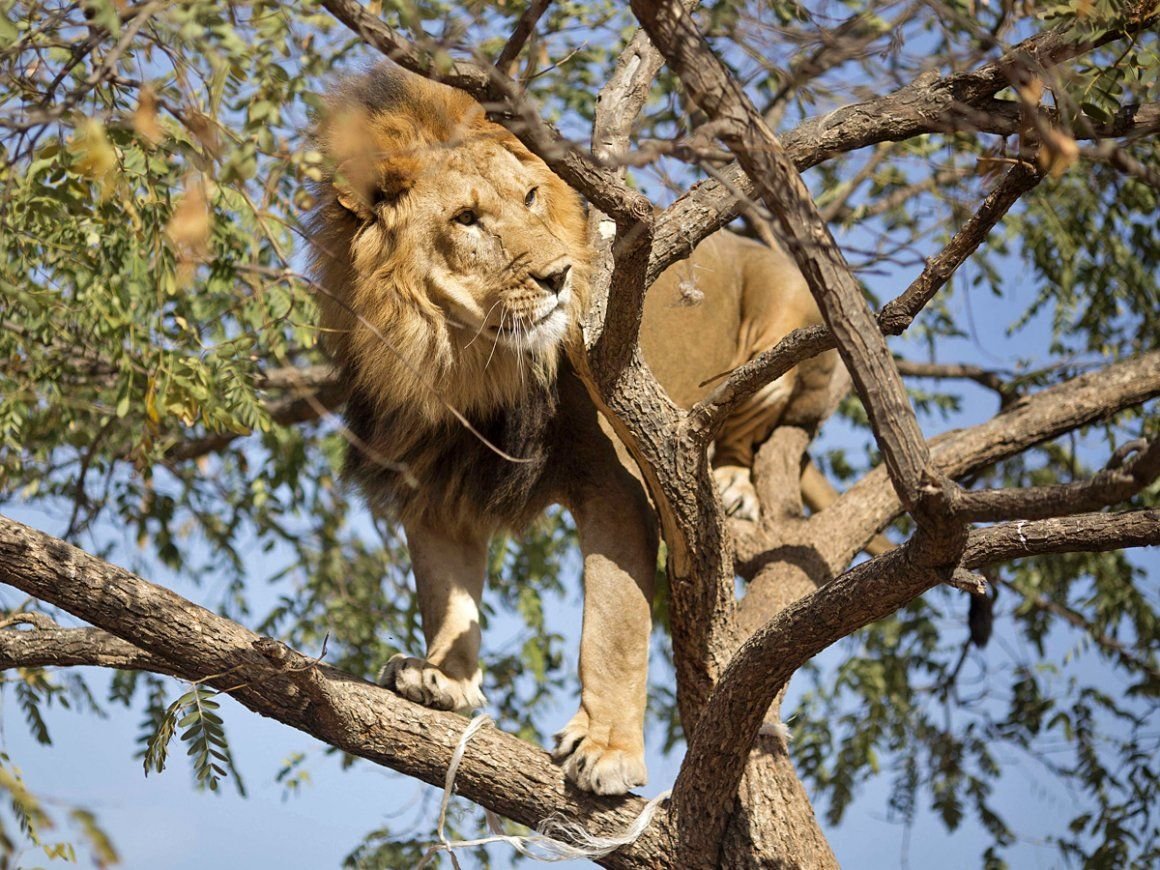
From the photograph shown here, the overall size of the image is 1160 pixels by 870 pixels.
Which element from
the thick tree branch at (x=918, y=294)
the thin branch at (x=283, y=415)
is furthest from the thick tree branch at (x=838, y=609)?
the thin branch at (x=283, y=415)

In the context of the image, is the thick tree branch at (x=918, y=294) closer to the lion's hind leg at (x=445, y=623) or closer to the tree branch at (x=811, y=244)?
the tree branch at (x=811, y=244)

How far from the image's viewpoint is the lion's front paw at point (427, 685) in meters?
3.80

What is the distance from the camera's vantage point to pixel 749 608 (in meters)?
4.18

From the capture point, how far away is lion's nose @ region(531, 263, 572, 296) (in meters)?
3.53

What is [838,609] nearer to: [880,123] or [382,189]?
[880,123]

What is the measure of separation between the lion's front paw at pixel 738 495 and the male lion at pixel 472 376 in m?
0.67

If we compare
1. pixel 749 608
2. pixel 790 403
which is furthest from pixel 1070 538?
pixel 790 403

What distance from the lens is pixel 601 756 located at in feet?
11.5

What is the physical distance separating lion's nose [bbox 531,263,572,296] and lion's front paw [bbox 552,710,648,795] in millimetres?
1181

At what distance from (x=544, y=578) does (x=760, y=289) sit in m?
1.81

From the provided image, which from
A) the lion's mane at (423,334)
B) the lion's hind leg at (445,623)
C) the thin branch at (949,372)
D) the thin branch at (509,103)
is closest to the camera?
the thin branch at (509,103)

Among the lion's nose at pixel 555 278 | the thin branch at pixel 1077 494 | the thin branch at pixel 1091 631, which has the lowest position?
the thin branch at pixel 1077 494

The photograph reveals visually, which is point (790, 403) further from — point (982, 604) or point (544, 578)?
point (544, 578)

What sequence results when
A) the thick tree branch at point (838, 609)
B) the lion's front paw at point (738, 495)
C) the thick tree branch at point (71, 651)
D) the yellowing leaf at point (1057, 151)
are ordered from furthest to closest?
the lion's front paw at point (738, 495)
the thick tree branch at point (71, 651)
the thick tree branch at point (838, 609)
the yellowing leaf at point (1057, 151)
